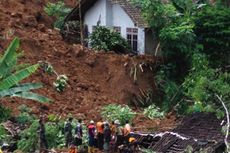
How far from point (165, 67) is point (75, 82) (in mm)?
3643

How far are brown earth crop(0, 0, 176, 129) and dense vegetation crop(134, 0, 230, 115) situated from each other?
2.70ft

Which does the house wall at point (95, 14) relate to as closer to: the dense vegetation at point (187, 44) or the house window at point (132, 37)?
the house window at point (132, 37)

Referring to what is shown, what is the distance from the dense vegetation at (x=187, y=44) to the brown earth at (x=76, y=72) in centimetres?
82

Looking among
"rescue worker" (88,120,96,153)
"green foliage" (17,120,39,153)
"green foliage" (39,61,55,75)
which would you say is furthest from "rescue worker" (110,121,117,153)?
"green foliage" (39,61,55,75)

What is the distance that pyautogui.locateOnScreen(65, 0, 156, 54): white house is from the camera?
27719mm

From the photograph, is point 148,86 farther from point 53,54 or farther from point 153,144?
point 153,144

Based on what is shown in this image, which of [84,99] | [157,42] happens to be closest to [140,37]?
[157,42]

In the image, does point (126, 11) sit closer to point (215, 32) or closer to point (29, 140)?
point (215, 32)

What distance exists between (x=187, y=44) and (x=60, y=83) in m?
5.05

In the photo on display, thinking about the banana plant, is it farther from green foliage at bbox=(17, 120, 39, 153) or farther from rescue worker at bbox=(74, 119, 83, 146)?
rescue worker at bbox=(74, 119, 83, 146)

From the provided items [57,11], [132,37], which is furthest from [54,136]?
[57,11]

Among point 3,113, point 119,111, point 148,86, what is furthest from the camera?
point 148,86

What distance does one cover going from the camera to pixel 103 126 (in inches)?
787

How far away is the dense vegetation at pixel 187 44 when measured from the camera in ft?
82.9
